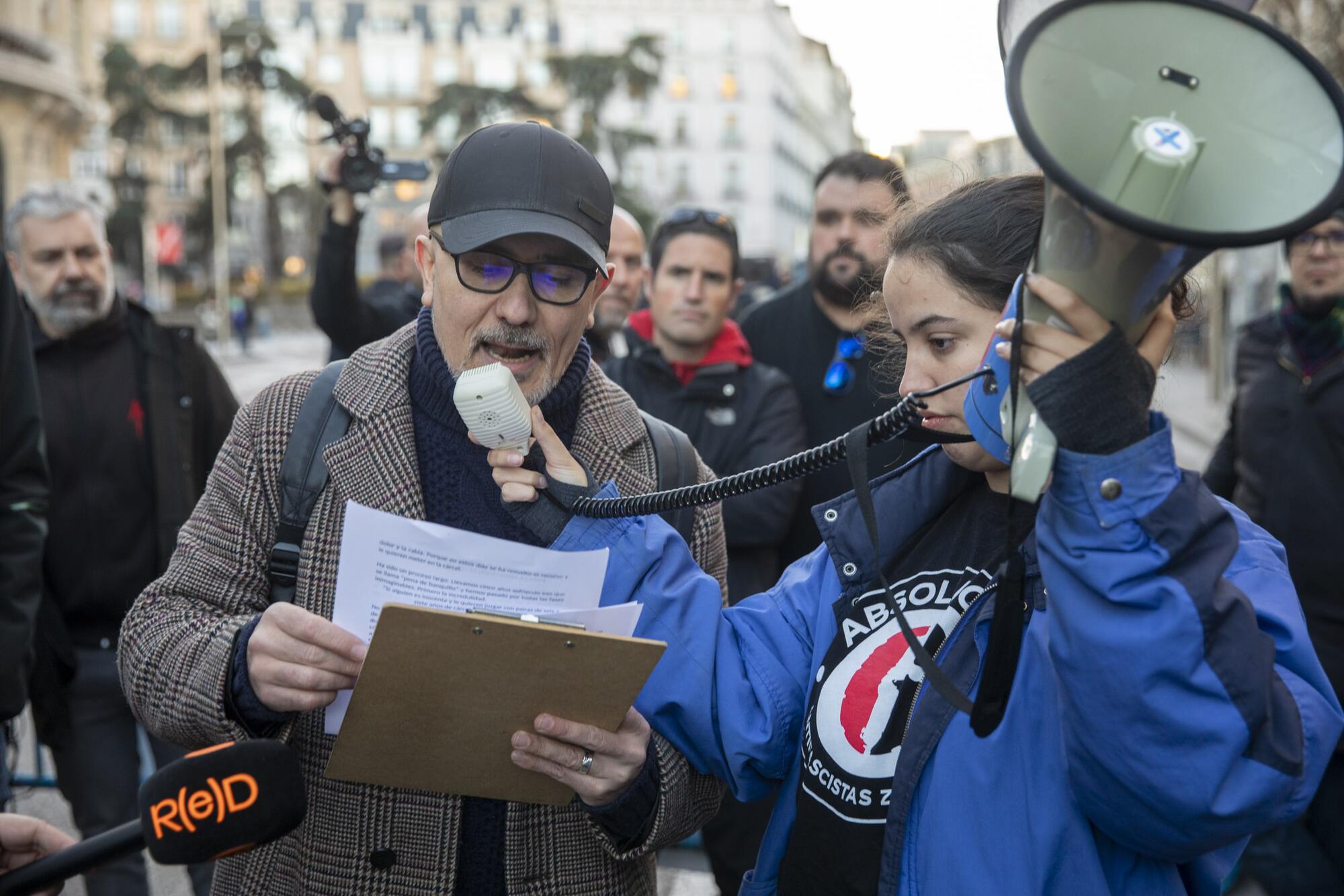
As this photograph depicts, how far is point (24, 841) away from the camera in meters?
1.67

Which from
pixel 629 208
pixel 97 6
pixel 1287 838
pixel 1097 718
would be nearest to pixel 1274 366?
pixel 1287 838

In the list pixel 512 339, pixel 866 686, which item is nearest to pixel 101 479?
pixel 512 339

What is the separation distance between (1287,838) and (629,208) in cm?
3909

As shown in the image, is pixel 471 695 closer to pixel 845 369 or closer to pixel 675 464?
pixel 675 464

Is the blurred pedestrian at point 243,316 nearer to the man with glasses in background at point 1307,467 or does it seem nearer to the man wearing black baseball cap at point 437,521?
the man with glasses in background at point 1307,467

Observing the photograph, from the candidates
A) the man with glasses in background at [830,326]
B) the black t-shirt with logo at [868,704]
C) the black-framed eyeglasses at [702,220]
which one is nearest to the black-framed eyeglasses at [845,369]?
the man with glasses in background at [830,326]

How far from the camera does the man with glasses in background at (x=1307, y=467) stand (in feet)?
12.6

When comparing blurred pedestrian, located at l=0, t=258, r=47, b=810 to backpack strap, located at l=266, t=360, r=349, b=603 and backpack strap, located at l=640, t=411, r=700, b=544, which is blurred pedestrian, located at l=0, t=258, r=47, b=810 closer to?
backpack strap, located at l=266, t=360, r=349, b=603

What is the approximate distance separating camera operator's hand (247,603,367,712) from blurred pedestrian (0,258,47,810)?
1.68m

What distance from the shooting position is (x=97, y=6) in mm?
72750

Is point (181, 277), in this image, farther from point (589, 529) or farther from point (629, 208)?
point (589, 529)

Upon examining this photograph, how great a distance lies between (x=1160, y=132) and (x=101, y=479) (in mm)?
3831

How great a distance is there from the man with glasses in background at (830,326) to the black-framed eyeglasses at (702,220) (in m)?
0.33

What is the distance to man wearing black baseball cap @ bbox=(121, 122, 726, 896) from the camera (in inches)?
82.5
